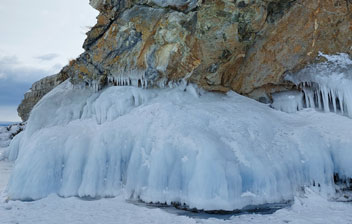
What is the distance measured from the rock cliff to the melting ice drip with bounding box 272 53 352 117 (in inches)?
12.8

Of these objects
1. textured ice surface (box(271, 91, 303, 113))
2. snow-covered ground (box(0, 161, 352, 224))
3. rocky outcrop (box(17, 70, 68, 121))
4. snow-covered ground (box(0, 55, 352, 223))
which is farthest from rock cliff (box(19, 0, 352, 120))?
rocky outcrop (box(17, 70, 68, 121))

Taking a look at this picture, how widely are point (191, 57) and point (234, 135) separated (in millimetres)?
2839

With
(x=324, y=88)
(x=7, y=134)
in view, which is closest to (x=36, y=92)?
(x=7, y=134)

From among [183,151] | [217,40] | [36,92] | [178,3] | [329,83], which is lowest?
[183,151]

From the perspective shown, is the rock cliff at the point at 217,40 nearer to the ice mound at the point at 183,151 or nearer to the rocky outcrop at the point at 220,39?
the rocky outcrop at the point at 220,39

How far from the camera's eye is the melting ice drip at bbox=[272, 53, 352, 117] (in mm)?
7773

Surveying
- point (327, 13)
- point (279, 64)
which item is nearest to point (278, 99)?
point (279, 64)

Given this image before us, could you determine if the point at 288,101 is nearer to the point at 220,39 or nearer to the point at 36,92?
the point at 220,39

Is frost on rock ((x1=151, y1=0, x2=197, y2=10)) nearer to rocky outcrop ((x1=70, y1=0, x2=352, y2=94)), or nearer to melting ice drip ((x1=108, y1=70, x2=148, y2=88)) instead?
rocky outcrop ((x1=70, y1=0, x2=352, y2=94))

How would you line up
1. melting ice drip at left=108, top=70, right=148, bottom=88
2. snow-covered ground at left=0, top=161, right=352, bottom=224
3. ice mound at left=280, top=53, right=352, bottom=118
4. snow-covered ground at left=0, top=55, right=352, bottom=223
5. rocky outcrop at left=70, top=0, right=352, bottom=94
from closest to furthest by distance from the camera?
snow-covered ground at left=0, top=161, right=352, bottom=224
snow-covered ground at left=0, top=55, right=352, bottom=223
rocky outcrop at left=70, top=0, right=352, bottom=94
ice mound at left=280, top=53, right=352, bottom=118
melting ice drip at left=108, top=70, right=148, bottom=88

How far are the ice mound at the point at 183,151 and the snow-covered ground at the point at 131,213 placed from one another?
1.47 ft

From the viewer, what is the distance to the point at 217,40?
761 cm

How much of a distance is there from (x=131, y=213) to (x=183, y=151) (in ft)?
6.23

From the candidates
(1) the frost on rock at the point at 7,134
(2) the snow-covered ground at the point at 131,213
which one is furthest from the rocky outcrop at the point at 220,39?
(1) the frost on rock at the point at 7,134
